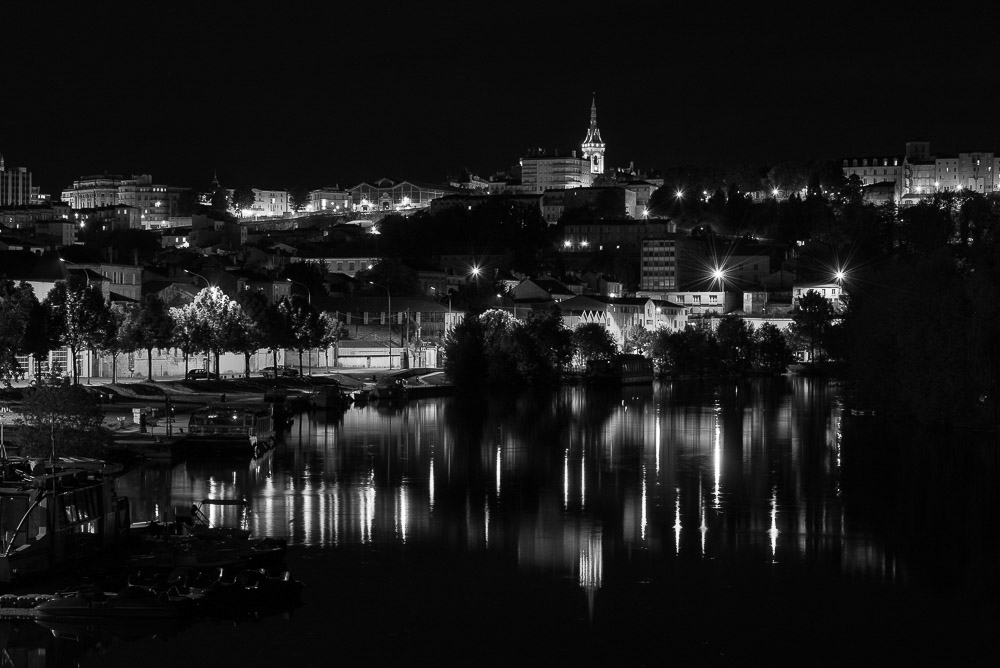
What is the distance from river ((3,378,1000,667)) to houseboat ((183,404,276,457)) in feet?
1.98

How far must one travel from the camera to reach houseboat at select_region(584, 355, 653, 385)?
65000 millimetres

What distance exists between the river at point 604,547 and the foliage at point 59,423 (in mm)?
1175

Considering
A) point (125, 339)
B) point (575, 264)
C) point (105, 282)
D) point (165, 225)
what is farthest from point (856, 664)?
point (165, 225)

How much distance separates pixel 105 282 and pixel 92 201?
10269cm

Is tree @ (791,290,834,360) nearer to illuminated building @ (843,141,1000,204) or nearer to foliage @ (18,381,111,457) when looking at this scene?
illuminated building @ (843,141,1000,204)

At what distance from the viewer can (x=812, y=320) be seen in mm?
83000

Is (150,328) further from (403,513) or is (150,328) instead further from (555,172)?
(555,172)

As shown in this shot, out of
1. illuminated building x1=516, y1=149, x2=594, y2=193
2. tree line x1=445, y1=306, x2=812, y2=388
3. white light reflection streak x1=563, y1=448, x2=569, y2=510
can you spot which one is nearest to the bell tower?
illuminated building x1=516, y1=149, x2=594, y2=193

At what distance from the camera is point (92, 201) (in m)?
152

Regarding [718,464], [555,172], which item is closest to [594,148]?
[555,172]

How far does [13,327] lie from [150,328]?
11080 millimetres

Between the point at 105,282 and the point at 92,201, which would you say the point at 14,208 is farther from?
the point at 105,282

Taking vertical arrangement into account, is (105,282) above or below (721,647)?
above

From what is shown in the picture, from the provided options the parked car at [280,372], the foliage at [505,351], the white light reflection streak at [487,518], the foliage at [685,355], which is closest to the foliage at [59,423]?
the white light reflection streak at [487,518]
